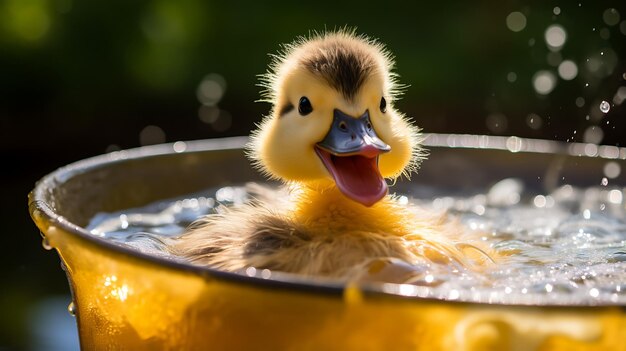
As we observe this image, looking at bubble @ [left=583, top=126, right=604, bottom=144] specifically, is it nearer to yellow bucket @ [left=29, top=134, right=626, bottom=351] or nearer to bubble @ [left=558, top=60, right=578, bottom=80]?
bubble @ [left=558, top=60, right=578, bottom=80]

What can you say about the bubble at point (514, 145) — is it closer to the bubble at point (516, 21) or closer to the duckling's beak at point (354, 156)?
the duckling's beak at point (354, 156)

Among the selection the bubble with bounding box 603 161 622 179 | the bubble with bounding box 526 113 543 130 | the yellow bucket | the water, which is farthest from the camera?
the bubble with bounding box 526 113 543 130

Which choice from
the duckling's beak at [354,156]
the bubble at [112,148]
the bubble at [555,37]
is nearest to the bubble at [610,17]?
the bubble at [555,37]

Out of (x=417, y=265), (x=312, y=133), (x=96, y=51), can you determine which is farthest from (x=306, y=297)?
(x=96, y=51)

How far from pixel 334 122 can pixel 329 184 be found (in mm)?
69

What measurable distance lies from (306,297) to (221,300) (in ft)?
0.21

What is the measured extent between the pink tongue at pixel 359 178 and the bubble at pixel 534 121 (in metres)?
1.80

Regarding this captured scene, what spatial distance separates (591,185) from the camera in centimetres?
121

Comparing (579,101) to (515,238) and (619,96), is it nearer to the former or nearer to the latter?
(619,96)

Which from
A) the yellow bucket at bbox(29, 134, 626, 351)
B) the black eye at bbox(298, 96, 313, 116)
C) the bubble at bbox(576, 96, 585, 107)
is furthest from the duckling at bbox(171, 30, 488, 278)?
the bubble at bbox(576, 96, 585, 107)

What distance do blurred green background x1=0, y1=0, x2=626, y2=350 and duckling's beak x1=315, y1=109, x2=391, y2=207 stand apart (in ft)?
4.25

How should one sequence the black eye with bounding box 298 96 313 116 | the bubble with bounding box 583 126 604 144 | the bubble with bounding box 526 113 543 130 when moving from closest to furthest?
the black eye with bounding box 298 96 313 116
the bubble with bounding box 526 113 543 130
the bubble with bounding box 583 126 604 144

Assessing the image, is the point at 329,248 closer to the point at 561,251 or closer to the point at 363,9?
the point at 561,251

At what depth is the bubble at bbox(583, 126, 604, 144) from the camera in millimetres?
2736
